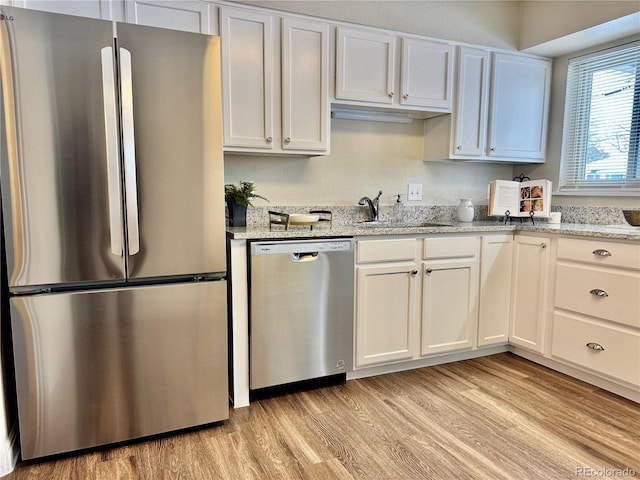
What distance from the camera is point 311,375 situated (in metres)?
2.40

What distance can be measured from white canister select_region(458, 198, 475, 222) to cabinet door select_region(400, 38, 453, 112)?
0.69 m

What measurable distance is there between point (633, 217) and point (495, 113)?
3.59 ft

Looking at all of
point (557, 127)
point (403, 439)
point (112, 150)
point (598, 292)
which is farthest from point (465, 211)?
point (112, 150)

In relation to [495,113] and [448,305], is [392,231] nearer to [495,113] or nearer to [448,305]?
[448,305]

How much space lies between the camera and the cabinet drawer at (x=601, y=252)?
7.41ft

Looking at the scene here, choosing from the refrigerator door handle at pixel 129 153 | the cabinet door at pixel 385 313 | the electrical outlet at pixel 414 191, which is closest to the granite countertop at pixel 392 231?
the cabinet door at pixel 385 313

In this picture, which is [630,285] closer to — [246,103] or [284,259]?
[284,259]

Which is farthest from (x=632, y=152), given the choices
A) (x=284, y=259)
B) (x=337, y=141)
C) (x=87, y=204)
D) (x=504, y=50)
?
(x=87, y=204)

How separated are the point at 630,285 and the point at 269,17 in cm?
237

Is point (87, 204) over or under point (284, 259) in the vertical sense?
over

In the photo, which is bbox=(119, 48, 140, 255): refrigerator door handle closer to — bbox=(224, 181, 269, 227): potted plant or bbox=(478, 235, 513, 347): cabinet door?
bbox=(224, 181, 269, 227): potted plant

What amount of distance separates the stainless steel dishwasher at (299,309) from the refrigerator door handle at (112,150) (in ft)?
2.08

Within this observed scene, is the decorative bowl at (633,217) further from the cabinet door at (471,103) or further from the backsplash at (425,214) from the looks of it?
the cabinet door at (471,103)

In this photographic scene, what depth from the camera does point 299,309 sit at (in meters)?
2.32
